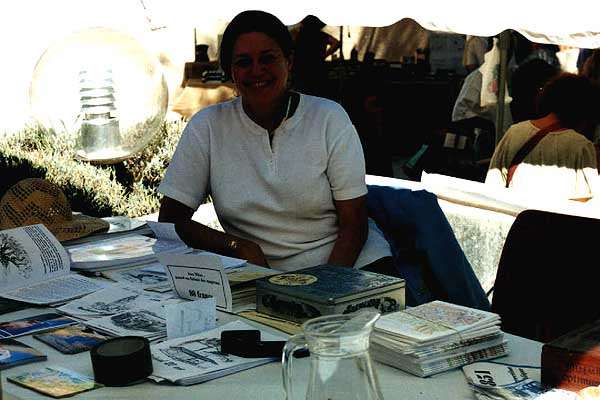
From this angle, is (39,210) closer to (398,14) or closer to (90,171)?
(398,14)

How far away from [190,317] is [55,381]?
36 centimetres

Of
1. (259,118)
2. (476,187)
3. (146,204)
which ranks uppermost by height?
(259,118)

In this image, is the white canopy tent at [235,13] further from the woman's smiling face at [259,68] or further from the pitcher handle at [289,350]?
the pitcher handle at [289,350]

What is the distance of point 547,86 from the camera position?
16.0 feet

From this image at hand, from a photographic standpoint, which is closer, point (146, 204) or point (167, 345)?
point (167, 345)

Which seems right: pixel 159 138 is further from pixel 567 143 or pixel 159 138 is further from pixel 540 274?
pixel 540 274

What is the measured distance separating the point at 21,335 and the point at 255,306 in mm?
599

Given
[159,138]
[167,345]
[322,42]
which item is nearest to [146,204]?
[159,138]

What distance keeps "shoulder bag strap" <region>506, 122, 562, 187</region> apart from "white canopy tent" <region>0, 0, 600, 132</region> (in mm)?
444

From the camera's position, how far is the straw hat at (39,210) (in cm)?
326

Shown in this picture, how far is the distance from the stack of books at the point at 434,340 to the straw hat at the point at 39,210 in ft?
5.23

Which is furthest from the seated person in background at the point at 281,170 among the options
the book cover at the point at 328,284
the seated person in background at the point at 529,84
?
the seated person in background at the point at 529,84

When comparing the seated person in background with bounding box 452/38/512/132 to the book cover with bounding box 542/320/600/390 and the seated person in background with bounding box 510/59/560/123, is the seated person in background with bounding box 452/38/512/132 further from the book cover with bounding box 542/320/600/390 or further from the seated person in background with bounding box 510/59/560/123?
the book cover with bounding box 542/320/600/390

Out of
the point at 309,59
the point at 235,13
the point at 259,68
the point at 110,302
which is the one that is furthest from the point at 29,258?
the point at 309,59
